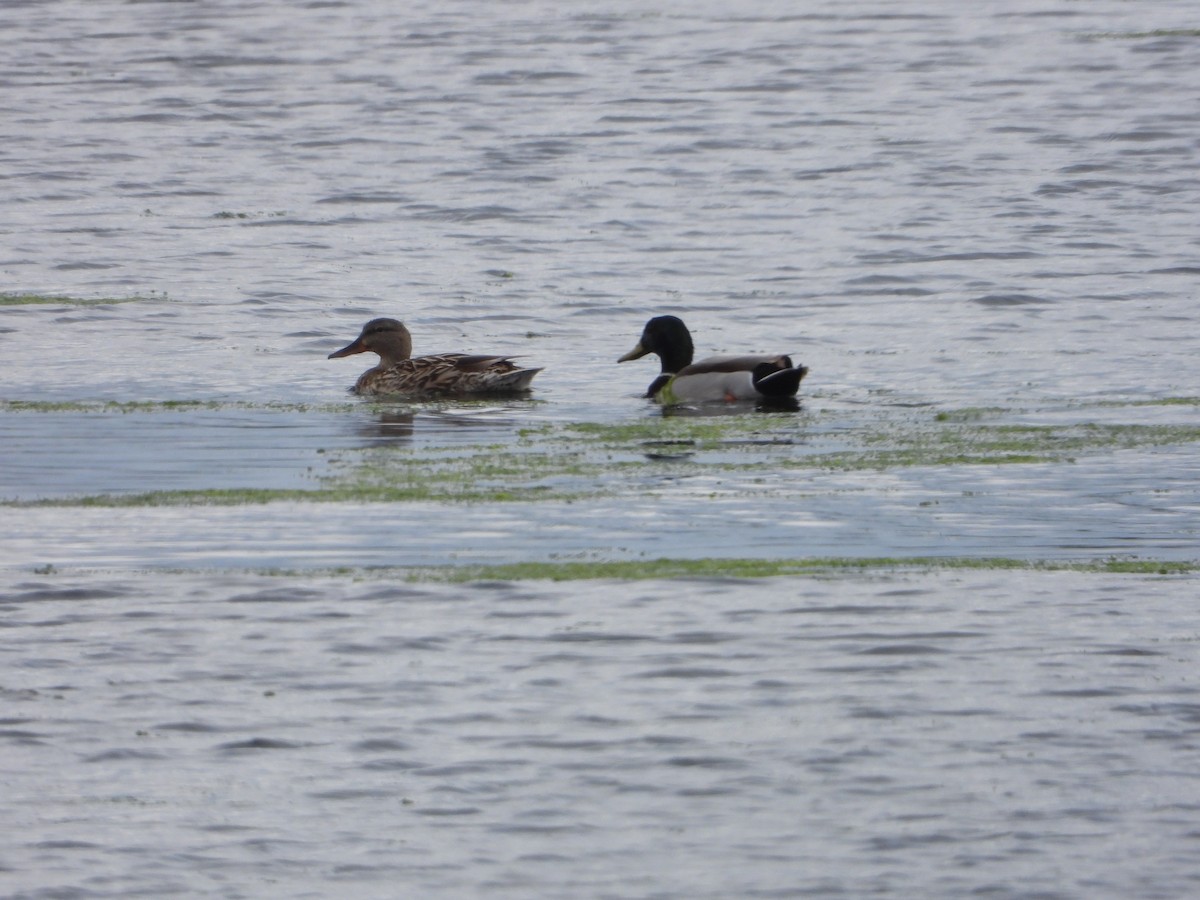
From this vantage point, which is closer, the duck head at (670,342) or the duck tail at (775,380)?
the duck tail at (775,380)

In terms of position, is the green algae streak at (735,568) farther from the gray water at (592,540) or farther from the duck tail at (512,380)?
the duck tail at (512,380)

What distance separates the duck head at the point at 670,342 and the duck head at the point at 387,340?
1.81 meters

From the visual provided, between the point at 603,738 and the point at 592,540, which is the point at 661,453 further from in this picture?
the point at 603,738

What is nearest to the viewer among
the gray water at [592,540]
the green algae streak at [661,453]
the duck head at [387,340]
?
the gray water at [592,540]

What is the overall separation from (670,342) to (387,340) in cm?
228

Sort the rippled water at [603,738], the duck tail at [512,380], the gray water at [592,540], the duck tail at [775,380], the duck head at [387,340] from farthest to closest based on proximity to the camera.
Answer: the duck head at [387,340] < the duck tail at [512,380] < the duck tail at [775,380] < the gray water at [592,540] < the rippled water at [603,738]

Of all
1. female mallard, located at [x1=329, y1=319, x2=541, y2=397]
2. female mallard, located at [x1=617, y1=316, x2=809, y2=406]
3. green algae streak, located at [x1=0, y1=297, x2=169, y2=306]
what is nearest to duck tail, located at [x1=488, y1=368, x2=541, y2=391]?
female mallard, located at [x1=329, y1=319, x2=541, y2=397]

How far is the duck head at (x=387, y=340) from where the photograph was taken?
19016 mm

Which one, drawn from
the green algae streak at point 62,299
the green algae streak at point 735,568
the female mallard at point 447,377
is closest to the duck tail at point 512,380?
the female mallard at point 447,377

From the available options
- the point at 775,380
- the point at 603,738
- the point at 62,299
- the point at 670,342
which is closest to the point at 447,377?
the point at 670,342

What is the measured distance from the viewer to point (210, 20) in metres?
46.7

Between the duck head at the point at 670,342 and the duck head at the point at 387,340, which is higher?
the duck head at the point at 387,340

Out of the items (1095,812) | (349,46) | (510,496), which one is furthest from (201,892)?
(349,46)

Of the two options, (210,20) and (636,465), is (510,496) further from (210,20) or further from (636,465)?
(210,20)
